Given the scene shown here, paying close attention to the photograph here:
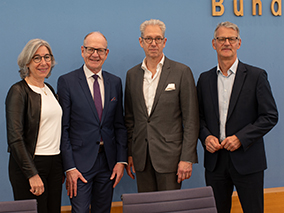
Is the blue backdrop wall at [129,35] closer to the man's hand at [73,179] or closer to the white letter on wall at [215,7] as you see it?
the white letter on wall at [215,7]

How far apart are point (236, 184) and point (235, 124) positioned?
48cm

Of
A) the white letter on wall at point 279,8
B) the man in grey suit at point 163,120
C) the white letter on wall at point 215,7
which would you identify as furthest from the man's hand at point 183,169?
the white letter on wall at point 279,8

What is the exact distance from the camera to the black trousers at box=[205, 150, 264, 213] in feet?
7.06

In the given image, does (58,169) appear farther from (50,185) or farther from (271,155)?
(271,155)

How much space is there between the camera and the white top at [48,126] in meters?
2.01

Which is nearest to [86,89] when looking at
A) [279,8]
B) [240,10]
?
[240,10]

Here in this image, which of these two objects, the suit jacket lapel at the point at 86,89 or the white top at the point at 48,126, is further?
the suit jacket lapel at the point at 86,89

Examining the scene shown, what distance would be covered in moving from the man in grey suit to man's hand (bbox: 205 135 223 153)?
10cm

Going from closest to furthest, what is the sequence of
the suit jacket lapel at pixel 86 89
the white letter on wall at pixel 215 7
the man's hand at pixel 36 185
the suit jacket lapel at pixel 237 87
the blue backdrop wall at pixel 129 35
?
the man's hand at pixel 36 185 < the suit jacket lapel at pixel 237 87 < the suit jacket lapel at pixel 86 89 < the blue backdrop wall at pixel 129 35 < the white letter on wall at pixel 215 7

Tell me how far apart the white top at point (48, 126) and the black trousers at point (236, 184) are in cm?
127

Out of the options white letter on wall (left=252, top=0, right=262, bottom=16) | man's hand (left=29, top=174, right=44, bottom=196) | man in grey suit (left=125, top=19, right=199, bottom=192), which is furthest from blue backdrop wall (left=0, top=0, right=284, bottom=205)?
man's hand (left=29, top=174, right=44, bottom=196)

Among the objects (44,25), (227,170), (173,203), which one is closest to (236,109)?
(227,170)

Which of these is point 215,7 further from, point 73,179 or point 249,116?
point 73,179

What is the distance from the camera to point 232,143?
6.87 feet
